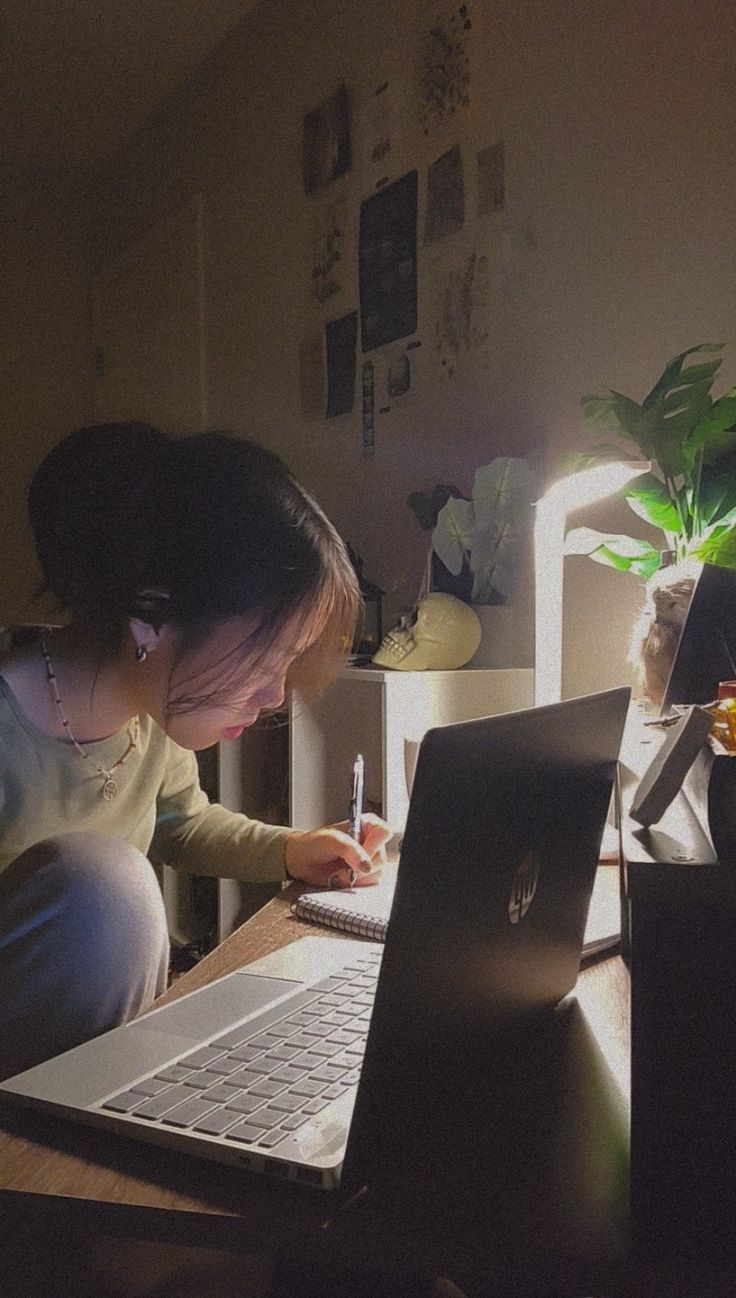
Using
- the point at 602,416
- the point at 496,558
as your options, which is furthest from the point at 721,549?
the point at 496,558

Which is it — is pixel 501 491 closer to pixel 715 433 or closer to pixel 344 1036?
pixel 715 433

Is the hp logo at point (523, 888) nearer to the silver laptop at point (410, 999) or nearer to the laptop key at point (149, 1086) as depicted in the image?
the silver laptop at point (410, 999)

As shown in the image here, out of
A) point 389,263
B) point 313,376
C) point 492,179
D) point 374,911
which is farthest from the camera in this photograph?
point 313,376

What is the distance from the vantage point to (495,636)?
1792mm

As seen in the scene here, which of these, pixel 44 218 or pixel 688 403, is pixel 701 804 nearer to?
pixel 688 403

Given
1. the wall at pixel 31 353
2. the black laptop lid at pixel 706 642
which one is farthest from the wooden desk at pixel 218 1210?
the wall at pixel 31 353

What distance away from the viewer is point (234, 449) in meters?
0.92

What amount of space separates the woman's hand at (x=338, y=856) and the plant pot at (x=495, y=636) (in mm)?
725

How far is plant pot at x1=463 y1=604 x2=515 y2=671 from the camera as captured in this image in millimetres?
1756

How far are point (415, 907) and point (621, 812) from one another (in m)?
0.29

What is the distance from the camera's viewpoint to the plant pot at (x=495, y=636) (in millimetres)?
1756

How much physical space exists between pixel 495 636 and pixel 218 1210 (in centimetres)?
142

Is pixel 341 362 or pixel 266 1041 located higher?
pixel 341 362

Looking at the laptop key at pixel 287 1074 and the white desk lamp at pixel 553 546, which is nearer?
the laptop key at pixel 287 1074
